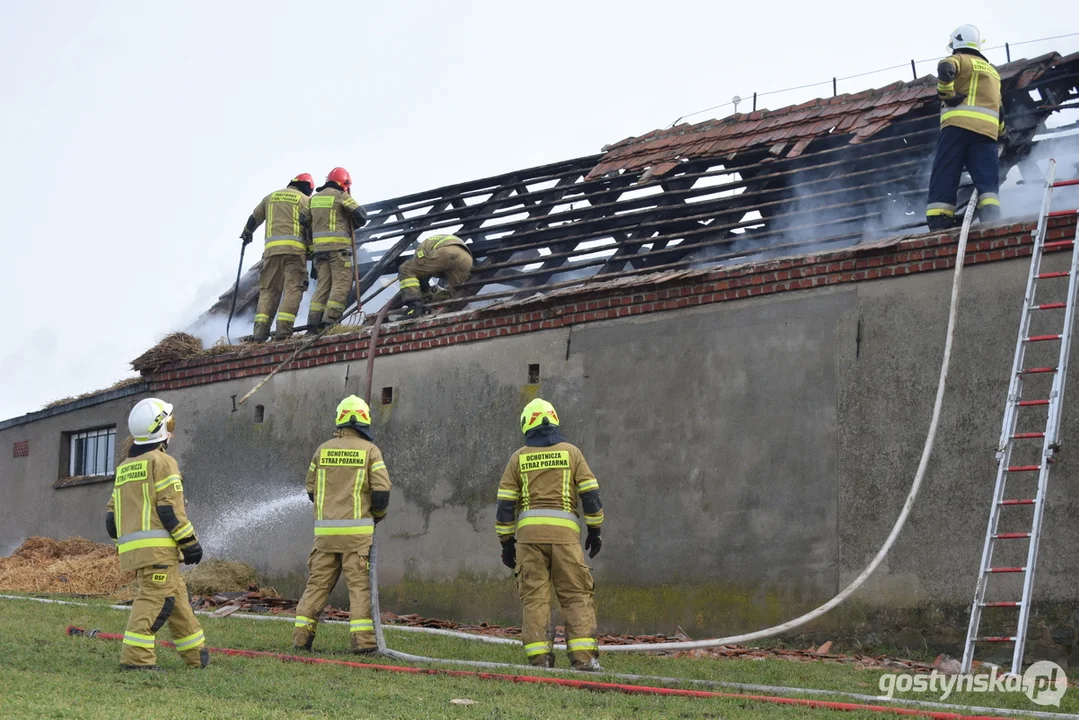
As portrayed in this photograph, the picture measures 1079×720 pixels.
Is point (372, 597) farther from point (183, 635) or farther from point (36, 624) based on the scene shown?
point (36, 624)

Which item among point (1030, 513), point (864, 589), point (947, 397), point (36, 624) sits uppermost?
point (947, 397)

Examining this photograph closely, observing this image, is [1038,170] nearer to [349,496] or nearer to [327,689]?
[349,496]

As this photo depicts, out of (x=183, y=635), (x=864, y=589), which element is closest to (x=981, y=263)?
(x=864, y=589)

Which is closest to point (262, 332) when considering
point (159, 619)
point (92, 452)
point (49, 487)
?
point (92, 452)

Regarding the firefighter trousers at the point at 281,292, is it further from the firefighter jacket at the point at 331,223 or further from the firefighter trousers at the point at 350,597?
the firefighter trousers at the point at 350,597

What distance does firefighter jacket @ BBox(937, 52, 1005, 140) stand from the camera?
10.6 m

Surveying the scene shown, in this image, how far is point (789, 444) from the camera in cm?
1006

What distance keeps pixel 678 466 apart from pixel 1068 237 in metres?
3.51

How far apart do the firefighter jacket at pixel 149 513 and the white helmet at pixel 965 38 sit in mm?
7412

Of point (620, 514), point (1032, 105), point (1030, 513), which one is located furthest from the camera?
point (1032, 105)

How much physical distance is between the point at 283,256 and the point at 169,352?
1.71 m

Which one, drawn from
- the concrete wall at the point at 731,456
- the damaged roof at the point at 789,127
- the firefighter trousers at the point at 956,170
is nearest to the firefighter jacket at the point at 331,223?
the concrete wall at the point at 731,456

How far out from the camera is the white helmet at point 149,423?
7867 mm

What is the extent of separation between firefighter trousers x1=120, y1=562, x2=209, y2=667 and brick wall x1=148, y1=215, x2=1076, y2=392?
16.4 ft
